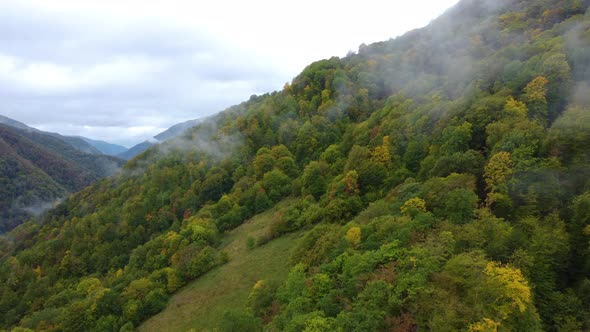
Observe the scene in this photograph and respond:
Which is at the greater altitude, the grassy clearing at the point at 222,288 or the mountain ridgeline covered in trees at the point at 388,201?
the mountain ridgeline covered in trees at the point at 388,201

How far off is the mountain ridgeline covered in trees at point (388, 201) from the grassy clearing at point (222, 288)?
261 cm

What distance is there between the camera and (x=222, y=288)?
147 ft

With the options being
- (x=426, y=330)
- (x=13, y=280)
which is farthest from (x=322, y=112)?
(x=13, y=280)

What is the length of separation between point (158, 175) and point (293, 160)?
47217 millimetres

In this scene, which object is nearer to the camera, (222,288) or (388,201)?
(388,201)

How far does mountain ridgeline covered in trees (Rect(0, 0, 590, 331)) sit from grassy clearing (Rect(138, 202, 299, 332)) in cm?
261

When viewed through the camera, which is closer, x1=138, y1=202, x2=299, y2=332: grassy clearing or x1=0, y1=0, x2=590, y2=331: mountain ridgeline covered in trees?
x1=0, y1=0, x2=590, y2=331: mountain ridgeline covered in trees

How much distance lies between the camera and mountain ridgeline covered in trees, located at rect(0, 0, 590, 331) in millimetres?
21953

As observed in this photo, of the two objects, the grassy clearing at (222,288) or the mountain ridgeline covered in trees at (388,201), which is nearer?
the mountain ridgeline covered in trees at (388,201)

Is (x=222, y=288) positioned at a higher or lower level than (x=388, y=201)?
lower

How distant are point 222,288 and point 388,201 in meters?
25.3

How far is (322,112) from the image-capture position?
85.9 metres

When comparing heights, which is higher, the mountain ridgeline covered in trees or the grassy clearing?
the mountain ridgeline covered in trees

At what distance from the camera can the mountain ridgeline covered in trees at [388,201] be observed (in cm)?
2195
